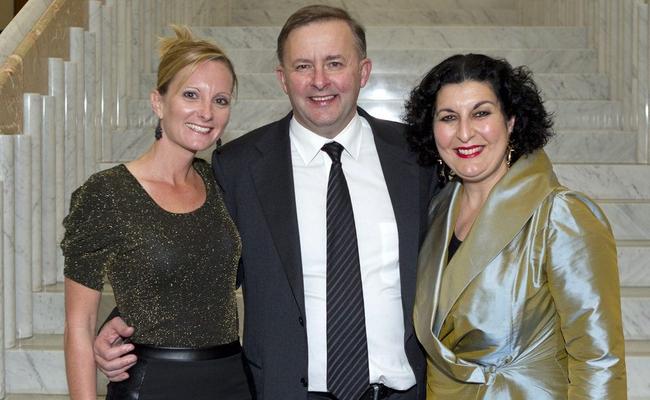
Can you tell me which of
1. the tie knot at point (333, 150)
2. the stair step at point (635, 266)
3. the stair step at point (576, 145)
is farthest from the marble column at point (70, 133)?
the stair step at point (635, 266)

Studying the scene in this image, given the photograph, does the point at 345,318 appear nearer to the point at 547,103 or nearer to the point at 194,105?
the point at 194,105

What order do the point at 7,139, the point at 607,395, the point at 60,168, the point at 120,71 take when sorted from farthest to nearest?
the point at 120,71, the point at 60,168, the point at 7,139, the point at 607,395

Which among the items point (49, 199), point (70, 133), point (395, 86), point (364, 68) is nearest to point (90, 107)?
point (70, 133)

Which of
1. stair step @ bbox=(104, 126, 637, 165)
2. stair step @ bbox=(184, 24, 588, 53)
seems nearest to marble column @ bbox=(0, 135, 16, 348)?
stair step @ bbox=(104, 126, 637, 165)

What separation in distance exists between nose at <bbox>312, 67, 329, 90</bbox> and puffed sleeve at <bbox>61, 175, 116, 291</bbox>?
0.71 metres

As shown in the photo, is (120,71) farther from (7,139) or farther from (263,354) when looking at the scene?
(263,354)

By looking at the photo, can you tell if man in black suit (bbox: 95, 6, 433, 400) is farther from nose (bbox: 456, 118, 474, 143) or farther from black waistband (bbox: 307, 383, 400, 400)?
nose (bbox: 456, 118, 474, 143)

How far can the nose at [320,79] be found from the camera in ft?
8.21

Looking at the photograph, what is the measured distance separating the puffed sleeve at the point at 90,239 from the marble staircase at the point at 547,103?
1.67 m

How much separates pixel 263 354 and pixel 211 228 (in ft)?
1.33

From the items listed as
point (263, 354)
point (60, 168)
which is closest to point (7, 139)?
point (60, 168)

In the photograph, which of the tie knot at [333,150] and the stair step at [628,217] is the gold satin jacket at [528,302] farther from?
the stair step at [628,217]

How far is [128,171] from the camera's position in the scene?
7.32ft

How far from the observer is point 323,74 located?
252 cm
